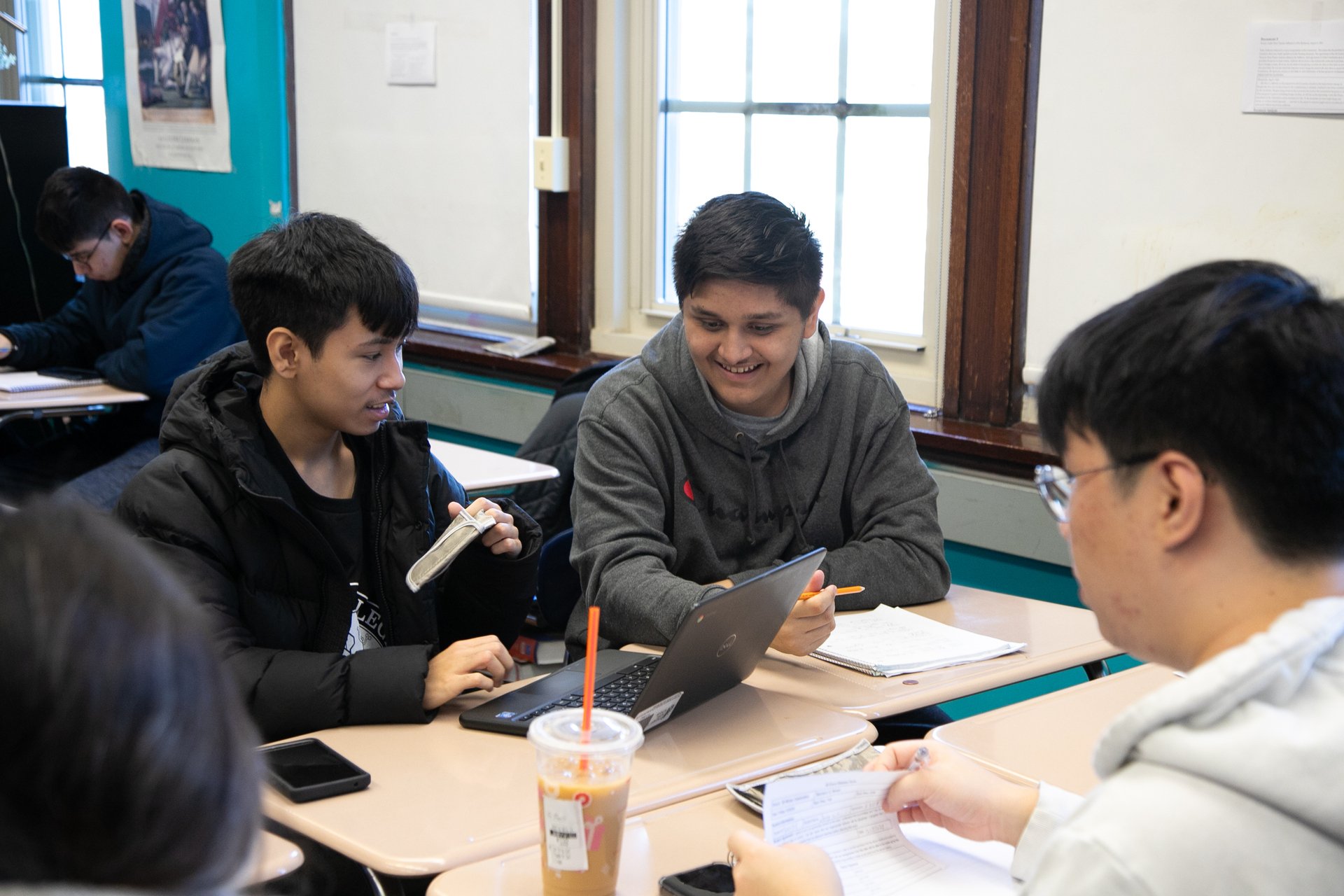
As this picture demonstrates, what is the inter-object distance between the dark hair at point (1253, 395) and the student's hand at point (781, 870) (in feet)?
1.43

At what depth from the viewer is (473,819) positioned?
131 cm

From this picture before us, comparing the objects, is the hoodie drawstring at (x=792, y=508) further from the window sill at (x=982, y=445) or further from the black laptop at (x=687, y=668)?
the window sill at (x=982, y=445)

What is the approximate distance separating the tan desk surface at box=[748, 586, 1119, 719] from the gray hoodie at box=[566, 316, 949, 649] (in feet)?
0.36

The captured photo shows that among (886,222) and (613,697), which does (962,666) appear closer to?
(613,697)

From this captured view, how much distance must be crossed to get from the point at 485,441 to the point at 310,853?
266cm

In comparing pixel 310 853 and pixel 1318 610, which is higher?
pixel 1318 610

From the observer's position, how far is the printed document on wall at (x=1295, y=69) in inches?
90.6

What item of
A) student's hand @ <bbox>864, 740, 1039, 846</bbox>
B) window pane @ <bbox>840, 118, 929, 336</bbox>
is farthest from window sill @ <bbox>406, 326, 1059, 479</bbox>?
student's hand @ <bbox>864, 740, 1039, 846</bbox>

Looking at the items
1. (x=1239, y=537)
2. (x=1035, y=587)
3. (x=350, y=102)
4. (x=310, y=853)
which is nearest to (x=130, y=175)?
(x=350, y=102)

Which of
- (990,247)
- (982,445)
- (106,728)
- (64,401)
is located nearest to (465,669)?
(106,728)

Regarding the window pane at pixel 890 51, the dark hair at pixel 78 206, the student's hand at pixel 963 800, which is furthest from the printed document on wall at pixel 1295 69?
the dark hair at pixel 78 206

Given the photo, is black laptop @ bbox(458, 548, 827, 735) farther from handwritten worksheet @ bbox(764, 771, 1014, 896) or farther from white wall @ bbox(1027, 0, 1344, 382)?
white wall @ bbox(1027, 0, 1344, 382)

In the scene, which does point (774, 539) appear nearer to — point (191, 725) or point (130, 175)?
point (191, 725)

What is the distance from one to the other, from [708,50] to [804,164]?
445 mm
